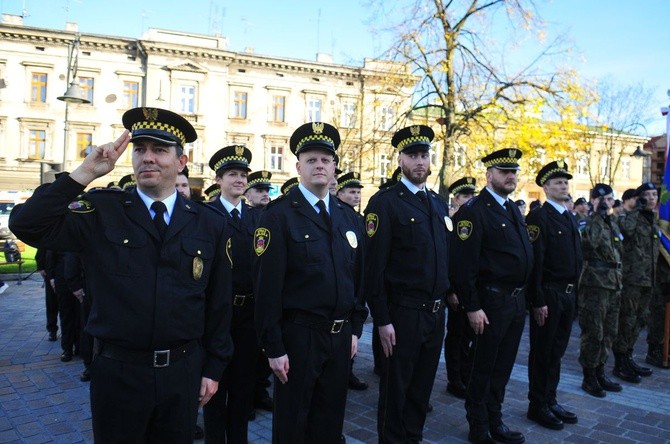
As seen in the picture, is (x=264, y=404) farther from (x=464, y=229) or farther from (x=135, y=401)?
(x=135, y=401)

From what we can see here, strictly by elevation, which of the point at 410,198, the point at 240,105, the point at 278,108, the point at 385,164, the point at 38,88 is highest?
the point at 278,108

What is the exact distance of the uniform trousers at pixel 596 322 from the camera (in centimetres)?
589

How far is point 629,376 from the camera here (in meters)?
6.48

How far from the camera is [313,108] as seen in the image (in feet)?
136

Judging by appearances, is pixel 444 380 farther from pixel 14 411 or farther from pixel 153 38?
pixel 153 38

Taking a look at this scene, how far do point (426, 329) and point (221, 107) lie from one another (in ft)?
121

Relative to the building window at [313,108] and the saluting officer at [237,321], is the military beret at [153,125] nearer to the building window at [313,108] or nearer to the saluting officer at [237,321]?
the saluting officer at [237,321]

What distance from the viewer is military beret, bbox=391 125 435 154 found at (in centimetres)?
442

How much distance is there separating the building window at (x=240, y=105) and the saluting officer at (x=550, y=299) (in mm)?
36155

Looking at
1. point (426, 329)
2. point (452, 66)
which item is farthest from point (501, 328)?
point (452, 66)

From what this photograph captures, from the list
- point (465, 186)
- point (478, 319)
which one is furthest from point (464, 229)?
point (465, 186)

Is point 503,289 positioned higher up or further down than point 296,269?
further down

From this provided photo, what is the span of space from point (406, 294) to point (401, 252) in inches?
13.8

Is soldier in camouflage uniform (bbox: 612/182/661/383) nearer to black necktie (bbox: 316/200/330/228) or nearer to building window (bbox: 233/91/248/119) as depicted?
black necktie (bbox: 316/200/330/228)
